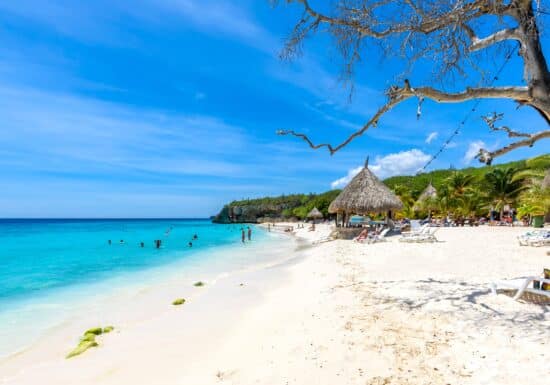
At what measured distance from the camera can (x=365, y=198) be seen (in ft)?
59.6

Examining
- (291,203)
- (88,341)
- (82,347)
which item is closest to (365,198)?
(88,341)

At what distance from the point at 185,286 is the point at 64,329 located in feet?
11.4

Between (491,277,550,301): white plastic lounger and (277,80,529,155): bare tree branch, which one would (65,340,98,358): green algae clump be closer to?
(277,80,529,155): bare tree branch

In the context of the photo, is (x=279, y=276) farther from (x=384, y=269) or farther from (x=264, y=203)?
(x=264, y=203)

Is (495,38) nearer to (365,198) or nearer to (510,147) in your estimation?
(510,147)

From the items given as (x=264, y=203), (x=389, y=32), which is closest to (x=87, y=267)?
(x=389, y=32)

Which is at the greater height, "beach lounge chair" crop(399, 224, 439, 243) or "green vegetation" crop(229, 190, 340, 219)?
"green vegetation" crop(229, 190, 340, 219)

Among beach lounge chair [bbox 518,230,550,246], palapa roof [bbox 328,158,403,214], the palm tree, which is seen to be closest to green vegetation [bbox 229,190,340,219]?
the palm tree

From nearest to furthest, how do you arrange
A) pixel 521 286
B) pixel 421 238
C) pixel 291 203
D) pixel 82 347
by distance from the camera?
1. pixel 521 286
2. pixel 82 347
3. pixel 421 238
4. pixel 291 203

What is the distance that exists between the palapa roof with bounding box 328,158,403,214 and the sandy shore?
10.9 metres

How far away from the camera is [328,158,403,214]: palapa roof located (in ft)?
58.7

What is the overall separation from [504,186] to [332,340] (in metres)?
28.0

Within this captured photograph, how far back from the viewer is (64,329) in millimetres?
5875

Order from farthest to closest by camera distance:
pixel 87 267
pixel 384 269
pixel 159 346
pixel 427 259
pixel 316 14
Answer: pixel 87 267, pixel 427 259, pixel 384 269, pixel 316 14, pixel 159 346
